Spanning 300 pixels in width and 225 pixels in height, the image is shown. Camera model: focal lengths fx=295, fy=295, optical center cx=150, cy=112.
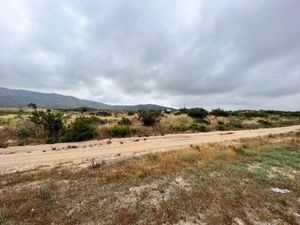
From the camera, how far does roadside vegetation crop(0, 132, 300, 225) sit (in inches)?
298

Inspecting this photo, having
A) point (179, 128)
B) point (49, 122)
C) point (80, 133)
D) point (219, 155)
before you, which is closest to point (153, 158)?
point (219, 155)

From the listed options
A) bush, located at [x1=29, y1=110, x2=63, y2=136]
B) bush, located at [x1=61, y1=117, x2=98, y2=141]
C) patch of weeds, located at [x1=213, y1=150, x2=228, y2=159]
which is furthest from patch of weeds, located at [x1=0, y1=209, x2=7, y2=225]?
bush, located at [x1=29, y1=110, x2=63, y2=136]

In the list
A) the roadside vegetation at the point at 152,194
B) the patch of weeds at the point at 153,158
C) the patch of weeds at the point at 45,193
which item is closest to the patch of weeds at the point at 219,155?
the roadside vegetation at the point at 152,194

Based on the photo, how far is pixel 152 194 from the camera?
349 inches

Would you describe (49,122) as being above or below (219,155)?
above

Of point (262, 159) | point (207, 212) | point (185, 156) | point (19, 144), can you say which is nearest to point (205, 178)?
point (207, 212)

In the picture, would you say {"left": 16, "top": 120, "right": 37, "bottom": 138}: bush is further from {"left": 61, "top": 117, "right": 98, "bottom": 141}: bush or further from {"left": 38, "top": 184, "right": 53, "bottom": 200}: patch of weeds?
{"left": 38, "top": 184, "right": 53, "bottom": 200}: patch of weeds

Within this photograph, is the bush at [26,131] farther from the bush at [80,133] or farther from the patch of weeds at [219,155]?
the patch of weeds at [219,155]

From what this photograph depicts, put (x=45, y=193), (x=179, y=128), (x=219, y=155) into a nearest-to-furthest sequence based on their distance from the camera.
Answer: (x=45, y=193) → (x=219, y=155) → (x=179, y=128)

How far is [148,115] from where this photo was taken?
36.9 meters

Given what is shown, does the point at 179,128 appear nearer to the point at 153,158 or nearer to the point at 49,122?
the point at 49,122

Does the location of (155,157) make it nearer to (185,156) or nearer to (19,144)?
(185,156)

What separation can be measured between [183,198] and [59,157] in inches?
370

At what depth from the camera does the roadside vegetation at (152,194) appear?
757 cm
